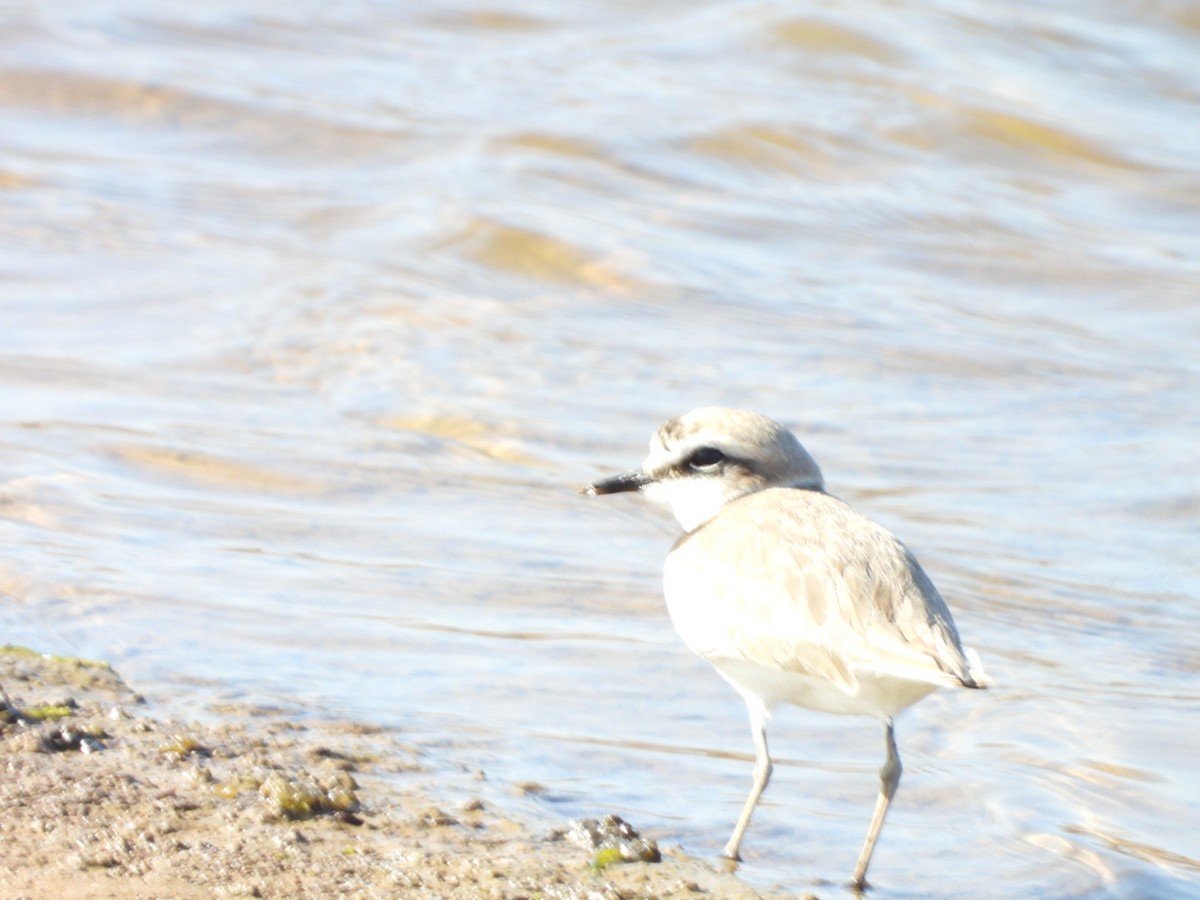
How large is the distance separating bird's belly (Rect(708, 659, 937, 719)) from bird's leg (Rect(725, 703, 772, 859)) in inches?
1.4

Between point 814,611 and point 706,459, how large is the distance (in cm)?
80

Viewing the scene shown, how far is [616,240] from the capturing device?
9742 mm

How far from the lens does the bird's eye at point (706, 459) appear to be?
14.8 feet

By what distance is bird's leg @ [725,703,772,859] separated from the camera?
13.3 ft

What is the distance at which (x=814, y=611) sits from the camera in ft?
12.6

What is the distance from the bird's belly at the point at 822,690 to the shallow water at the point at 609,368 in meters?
0.39

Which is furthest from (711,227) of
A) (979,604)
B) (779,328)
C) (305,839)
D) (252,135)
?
(305,839)

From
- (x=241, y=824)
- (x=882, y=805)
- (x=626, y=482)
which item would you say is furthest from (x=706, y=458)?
(x=241, y=824)

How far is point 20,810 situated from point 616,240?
6535 millimetres

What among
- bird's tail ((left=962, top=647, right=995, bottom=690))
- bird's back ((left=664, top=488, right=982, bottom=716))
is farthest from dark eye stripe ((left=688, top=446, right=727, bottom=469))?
bird's tail ((left=962, top=647, right=995, bottom=690))

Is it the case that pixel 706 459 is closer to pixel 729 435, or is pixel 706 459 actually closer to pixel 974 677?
pixel 729 435

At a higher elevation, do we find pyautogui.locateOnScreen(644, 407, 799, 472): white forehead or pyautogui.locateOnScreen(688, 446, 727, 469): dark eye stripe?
pyautogui.locateOnScreen(644, 407, 799, 472): white forehead

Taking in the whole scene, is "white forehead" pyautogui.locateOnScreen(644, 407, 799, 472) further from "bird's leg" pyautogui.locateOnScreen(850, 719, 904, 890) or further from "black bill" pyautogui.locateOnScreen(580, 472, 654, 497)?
"bird's leg" pyautogui.locateOnScreen(850, 719, 904, 890)

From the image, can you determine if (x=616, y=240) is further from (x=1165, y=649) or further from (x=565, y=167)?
(x=1165, y=649)
